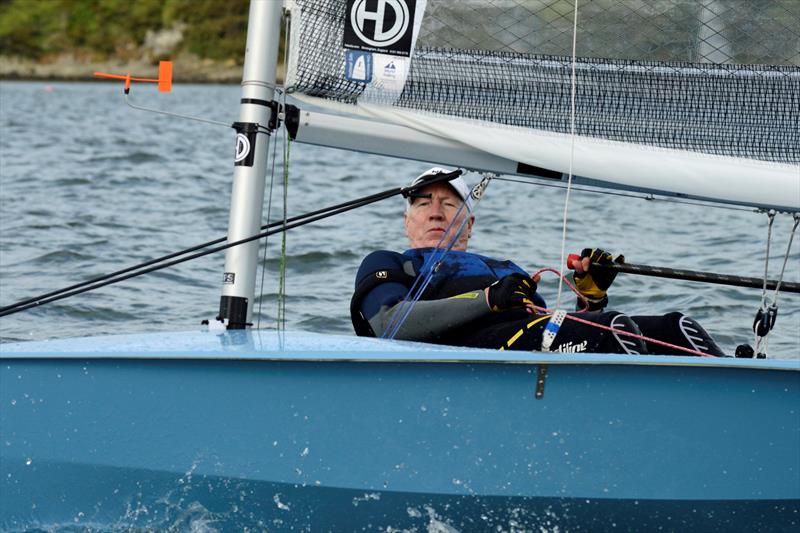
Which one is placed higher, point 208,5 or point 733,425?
point 208,5

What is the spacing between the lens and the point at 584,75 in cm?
294

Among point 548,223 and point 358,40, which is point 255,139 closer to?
point 358,40

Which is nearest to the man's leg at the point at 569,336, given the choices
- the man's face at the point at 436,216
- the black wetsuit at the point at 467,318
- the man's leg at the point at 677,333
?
the black wetsuit at the point at 467,318

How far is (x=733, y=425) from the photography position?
2420 millimetres

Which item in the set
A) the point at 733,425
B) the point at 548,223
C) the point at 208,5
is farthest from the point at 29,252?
the point at 208,5

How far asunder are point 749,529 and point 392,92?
1184 mm

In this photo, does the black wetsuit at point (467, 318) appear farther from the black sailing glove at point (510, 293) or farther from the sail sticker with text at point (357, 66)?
the sail sticker with text at point (357, 66)

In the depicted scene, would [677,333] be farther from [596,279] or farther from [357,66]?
[357,66]

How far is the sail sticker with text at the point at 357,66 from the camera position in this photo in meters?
2.89

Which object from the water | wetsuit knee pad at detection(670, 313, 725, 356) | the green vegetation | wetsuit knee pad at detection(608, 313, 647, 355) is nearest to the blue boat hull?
wetsuit knee pad at detection(608, 313, 647, 355)

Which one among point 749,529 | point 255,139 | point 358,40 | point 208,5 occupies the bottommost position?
point 749,529

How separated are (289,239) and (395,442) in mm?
4436

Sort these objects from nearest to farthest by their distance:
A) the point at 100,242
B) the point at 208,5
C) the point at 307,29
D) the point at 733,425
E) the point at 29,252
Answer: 1. the point at 733,425
2. the point at 307,29
3. the point at 29,252
4. the point at 100,242
5. the point at 208,5

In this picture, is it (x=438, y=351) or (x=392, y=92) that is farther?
(x=392, y=92)
